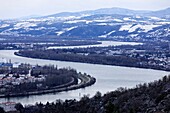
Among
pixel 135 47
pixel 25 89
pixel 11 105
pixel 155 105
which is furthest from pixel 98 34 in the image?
pixel 155 105

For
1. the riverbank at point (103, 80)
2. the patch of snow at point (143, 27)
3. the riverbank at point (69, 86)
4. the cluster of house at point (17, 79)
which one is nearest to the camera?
the riverbank at point (103, 80)

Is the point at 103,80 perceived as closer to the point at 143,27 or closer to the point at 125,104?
the point at 125,104

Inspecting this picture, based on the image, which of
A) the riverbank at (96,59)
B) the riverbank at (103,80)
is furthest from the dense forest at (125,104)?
the riverbank at (96,59)

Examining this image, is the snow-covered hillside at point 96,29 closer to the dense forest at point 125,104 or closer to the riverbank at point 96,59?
the riverbank at point 96,59

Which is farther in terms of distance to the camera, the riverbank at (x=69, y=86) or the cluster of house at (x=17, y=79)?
the cluster of house at (x=17, y=79)

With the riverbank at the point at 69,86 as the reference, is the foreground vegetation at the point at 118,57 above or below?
below

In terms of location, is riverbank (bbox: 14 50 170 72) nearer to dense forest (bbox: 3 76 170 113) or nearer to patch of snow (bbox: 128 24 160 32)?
dense forest (bbox: 3 76 170 113)

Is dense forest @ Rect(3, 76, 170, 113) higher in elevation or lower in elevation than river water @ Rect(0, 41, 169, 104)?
higher

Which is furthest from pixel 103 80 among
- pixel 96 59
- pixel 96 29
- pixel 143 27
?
pixel 96 29

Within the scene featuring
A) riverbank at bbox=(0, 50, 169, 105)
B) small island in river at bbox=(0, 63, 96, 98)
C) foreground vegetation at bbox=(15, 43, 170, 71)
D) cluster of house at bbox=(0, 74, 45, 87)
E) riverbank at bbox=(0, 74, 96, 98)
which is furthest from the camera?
foreground vegetation at bbox=(15, 43, 170, 71)

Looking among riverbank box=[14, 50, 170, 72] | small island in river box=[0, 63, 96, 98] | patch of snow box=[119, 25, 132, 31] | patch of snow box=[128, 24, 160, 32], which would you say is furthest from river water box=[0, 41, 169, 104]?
patch of snow box=[119, 25, 132, 31]
